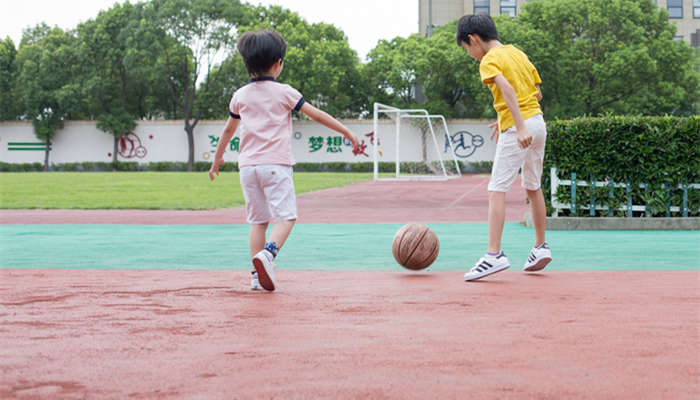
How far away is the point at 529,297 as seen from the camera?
444 cm

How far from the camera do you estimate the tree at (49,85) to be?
46344mm

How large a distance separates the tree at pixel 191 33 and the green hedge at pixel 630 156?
3736cm

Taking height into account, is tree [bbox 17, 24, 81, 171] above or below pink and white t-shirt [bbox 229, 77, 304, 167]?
above

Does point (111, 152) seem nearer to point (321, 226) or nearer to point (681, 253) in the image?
point (321, 226)

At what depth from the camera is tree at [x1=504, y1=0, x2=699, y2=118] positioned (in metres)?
37.8

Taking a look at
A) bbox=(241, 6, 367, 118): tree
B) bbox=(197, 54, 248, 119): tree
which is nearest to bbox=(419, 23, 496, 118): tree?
bbox=(241, 6, 367, 118): tree

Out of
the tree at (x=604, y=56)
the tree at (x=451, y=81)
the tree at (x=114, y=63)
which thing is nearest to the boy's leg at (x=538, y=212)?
the tree at (x=604, y=56)

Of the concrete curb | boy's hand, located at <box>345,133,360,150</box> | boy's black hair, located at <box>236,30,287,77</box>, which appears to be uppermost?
boy's black hair, located at <box>236,30,287,77</box>

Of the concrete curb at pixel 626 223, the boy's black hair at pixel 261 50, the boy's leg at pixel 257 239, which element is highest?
the boy's black hair at pixel 261 50

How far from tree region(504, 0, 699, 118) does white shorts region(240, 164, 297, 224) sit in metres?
35.4

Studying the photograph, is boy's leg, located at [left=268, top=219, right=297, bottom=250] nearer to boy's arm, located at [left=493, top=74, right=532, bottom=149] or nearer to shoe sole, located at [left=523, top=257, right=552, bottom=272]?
boy's arm, located at [left=493, top=74, right=532, bottom=149]

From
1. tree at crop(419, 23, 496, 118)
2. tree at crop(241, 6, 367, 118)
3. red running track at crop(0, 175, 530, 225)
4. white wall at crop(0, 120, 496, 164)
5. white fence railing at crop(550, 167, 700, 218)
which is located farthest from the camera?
tree at crop(241, 6, 367, 118)

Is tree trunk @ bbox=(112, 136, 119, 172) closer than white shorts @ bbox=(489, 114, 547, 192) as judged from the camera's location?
No

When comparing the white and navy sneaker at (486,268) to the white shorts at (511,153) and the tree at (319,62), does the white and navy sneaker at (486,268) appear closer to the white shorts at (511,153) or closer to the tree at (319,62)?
the white shorts at (511,153)
